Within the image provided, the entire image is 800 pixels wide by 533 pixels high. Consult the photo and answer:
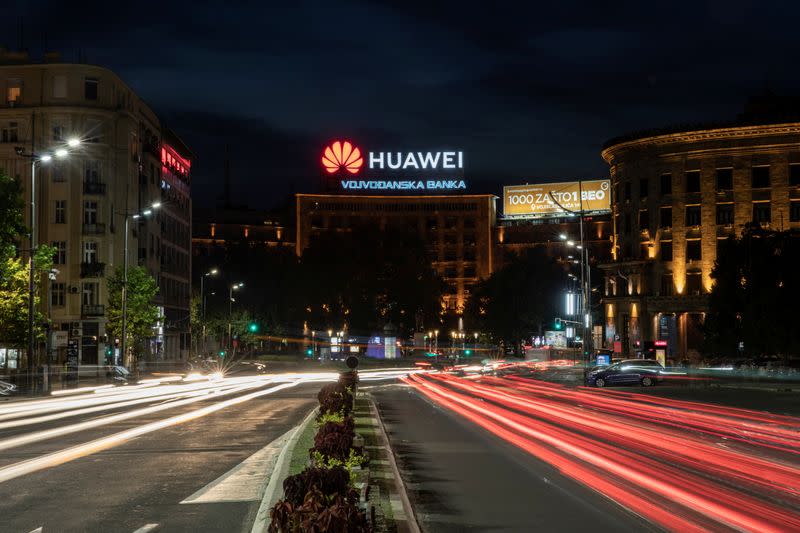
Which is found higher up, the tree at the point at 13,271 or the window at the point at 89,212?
the window at the point at 89,212

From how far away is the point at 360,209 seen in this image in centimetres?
17788

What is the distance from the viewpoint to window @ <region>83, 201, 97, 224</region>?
3155 inches

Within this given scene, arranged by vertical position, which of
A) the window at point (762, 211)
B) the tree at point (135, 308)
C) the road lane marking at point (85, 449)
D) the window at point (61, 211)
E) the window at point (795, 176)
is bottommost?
the road lane marking at point (85, 449)

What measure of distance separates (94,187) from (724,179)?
5752 centimetres

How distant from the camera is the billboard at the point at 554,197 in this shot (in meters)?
151

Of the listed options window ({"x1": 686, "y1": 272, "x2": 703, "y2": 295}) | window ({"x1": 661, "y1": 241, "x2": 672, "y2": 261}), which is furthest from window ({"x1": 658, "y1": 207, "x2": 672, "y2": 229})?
window ({"x1": 686, "y1": 272, "x2": 703, "y2": 295})

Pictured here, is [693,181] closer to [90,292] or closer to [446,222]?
[90,292]

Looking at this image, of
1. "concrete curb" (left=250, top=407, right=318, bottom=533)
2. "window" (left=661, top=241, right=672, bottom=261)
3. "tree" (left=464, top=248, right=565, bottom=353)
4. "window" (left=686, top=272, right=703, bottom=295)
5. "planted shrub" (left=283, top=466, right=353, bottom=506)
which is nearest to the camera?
"planted shrub" (left=283, top=466, right=353, bottom=506)

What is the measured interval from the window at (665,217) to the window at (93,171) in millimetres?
53329

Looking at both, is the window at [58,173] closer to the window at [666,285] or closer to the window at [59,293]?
the window at [59,293]

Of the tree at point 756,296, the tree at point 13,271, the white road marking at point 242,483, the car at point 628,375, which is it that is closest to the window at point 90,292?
the tree at point 13,271

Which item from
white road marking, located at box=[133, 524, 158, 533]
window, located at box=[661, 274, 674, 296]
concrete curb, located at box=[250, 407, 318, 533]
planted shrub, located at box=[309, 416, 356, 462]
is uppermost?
window, located at box=[661, 274, 674, 296]

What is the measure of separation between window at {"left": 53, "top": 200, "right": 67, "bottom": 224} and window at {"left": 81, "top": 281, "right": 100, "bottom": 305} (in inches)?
206

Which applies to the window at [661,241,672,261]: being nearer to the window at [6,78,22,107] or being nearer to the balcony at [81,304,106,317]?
the balcony at [81,304,106,317]
